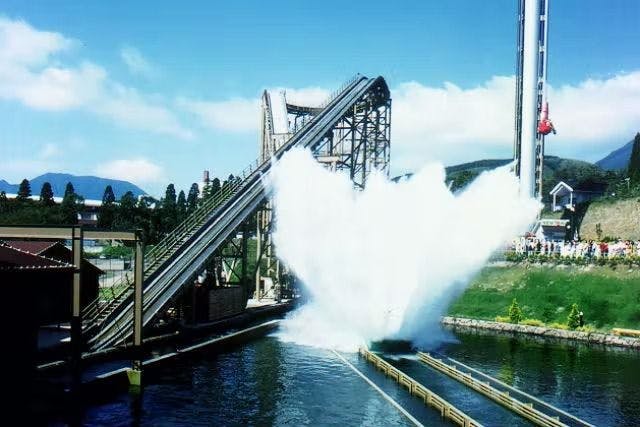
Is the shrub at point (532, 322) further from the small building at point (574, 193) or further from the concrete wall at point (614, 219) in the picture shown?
the small building at point (574, 193)

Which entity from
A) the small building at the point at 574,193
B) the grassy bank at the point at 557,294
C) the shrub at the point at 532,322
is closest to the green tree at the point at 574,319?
the grassy bank at the point at 557,294

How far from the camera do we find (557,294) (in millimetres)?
61250

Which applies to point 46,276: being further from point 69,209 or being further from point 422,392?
point 69,209

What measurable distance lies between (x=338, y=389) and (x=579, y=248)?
43.2 metres

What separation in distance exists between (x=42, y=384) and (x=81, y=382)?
1751 mm

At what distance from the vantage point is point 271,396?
3366cm

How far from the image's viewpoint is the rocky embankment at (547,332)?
166 feet

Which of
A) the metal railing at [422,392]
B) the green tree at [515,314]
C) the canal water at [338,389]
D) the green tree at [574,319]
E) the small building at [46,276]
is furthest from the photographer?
the green tree at [515,314]

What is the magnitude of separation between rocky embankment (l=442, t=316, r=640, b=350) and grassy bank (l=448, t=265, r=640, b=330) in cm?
181

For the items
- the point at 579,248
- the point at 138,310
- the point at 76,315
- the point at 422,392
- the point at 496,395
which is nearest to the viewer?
the point at 76,315

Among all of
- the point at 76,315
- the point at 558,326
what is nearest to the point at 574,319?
the point at 558,326

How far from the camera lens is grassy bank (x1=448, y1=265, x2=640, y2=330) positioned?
55.8 metres

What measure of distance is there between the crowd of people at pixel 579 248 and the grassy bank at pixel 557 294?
2882mm

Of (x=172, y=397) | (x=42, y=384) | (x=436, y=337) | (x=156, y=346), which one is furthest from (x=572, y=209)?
(x=42, y=384)
